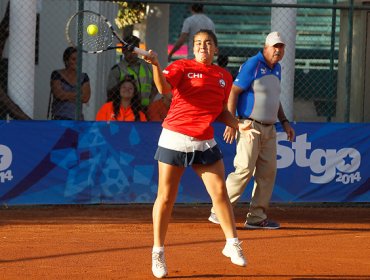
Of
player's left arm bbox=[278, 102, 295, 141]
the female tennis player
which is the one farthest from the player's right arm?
player's left arm bbox=[278, 102, 295, 141]

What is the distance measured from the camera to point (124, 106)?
41.3 ft

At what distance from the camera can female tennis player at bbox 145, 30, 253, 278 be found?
25.5 feet

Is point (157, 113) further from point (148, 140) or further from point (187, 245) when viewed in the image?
point (187, 245)

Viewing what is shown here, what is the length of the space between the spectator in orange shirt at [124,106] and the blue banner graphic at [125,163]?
1.75ft

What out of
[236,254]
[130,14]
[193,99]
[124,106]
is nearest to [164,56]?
[130,14]

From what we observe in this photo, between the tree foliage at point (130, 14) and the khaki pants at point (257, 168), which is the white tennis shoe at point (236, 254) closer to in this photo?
the khaki pants at point (257, 168)

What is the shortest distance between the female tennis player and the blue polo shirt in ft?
7.89

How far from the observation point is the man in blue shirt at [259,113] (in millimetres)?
10492

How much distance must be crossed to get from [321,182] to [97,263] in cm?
475

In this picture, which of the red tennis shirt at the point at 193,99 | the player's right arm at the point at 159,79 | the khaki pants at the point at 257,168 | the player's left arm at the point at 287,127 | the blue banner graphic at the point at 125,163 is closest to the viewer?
the player's right arm at the point at 159,79

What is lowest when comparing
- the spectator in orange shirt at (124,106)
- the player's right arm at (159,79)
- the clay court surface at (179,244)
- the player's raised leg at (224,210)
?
the clay court surface at (179,244)

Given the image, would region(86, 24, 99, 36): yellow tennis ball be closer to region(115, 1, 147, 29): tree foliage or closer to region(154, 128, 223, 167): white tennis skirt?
region(154, 128, 223, 167): white tennis skirt

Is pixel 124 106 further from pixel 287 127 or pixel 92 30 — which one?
pixel 92 30

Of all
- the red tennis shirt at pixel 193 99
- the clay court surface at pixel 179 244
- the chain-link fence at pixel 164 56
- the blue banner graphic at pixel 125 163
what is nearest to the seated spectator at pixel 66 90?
the chain-link fence at pixel 164 56
